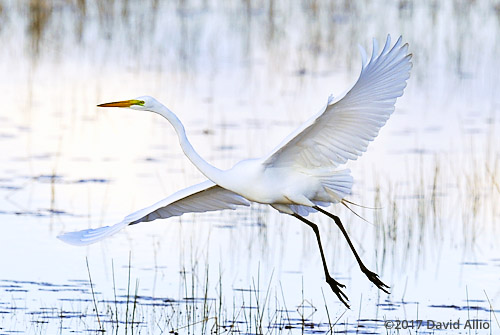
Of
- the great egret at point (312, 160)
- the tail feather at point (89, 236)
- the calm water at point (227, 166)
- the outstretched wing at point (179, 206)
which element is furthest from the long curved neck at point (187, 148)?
the calm water at point (227, 166)

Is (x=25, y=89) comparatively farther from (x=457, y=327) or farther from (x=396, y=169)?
(x=457, y=327)

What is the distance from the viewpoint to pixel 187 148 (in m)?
6.95

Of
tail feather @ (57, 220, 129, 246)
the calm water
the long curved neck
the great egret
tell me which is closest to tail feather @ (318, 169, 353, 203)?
the great egret

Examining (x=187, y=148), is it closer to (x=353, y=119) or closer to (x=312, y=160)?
(x=312, y=160)

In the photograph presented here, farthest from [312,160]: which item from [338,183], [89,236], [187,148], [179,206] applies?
[89,236]

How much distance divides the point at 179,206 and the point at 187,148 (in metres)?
0.83

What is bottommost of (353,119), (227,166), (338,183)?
(338,183)

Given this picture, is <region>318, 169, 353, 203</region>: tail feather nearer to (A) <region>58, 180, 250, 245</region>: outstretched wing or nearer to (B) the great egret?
(B) the great egret

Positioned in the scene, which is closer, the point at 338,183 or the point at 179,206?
the point at 338,183

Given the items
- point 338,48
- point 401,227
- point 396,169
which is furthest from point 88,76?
point 401,227

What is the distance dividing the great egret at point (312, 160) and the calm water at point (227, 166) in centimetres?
57

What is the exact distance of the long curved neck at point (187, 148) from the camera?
6.89 m

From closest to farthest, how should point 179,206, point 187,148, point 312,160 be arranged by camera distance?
point 187,148 → point 312,160 → point 179,206

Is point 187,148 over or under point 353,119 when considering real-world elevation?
under
